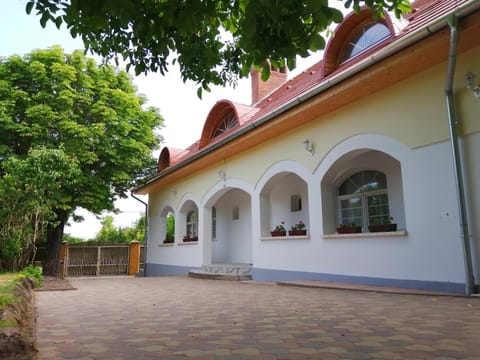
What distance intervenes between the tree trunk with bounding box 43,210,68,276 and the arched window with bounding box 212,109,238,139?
20.7 ft

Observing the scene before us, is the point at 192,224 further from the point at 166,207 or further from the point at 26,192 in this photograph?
the point at 26,192

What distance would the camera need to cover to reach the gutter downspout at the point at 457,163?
5410mm

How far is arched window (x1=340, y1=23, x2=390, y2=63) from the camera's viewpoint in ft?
26.9

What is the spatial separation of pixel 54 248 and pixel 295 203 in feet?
29.7

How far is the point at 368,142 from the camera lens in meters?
7.23

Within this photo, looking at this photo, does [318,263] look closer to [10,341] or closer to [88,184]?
[10,341]

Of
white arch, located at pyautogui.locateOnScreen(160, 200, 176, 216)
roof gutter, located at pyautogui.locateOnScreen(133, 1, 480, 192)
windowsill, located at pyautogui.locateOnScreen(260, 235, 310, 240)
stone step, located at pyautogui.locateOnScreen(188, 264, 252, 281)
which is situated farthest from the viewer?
white arch, located at pyautogui.locateOnScreen(160, 200, 176, 216)

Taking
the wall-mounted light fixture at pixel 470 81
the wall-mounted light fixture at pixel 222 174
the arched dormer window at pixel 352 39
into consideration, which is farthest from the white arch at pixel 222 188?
the wall-mounted light fixture at pixel 470 81

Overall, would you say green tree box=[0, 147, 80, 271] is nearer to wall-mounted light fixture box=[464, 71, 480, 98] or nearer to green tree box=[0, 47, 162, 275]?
green tree box=[0, 47, 162, 275]

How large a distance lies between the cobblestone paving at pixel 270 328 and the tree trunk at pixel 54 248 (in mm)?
8742

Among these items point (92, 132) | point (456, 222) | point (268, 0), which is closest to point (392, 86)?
point (456, 222)

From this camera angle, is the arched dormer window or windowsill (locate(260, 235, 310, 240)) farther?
windowsill (locate(260, 235, 310, 240))

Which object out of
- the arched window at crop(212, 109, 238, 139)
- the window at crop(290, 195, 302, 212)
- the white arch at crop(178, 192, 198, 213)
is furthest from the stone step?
the arched window at crop(212, 109, 238, 139)

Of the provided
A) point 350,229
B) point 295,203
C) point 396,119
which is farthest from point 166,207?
point 396,119
